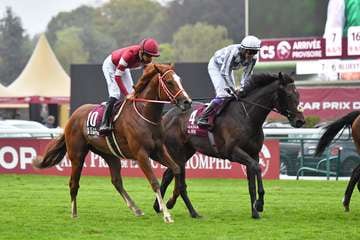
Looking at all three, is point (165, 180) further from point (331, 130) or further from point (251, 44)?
point (331, 130)

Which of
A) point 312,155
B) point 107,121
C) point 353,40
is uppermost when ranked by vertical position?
point 107,121

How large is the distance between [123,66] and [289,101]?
210 centimetres

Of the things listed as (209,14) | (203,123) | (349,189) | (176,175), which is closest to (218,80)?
(203,123)

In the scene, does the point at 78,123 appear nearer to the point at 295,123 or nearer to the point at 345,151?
the point at 295,123

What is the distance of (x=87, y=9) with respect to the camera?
120m

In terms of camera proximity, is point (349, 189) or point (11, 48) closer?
point (349, 189)

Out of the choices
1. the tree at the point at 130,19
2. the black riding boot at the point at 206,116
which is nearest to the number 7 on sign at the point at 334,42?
the black riding boot at the point at 206,116

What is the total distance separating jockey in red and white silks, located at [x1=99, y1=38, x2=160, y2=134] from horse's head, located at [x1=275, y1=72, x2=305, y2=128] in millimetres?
1644

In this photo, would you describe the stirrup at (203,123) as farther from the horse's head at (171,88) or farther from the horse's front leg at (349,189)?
the horse's front leg at (349,189)

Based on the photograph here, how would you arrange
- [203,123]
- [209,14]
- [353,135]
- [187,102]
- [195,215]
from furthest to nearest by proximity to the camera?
[209,14] → [353,135] → [203,123] → [195,215] → [187,102]

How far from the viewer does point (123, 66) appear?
11.6 meters

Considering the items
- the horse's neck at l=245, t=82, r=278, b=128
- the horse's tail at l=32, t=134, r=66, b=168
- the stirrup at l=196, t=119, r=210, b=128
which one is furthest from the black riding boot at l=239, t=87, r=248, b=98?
the horse's tail at l=32, t=134, r=66, b=168

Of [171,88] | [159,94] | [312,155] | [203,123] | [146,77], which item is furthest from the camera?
[312,155]

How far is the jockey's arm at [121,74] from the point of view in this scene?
1163 centimetres
